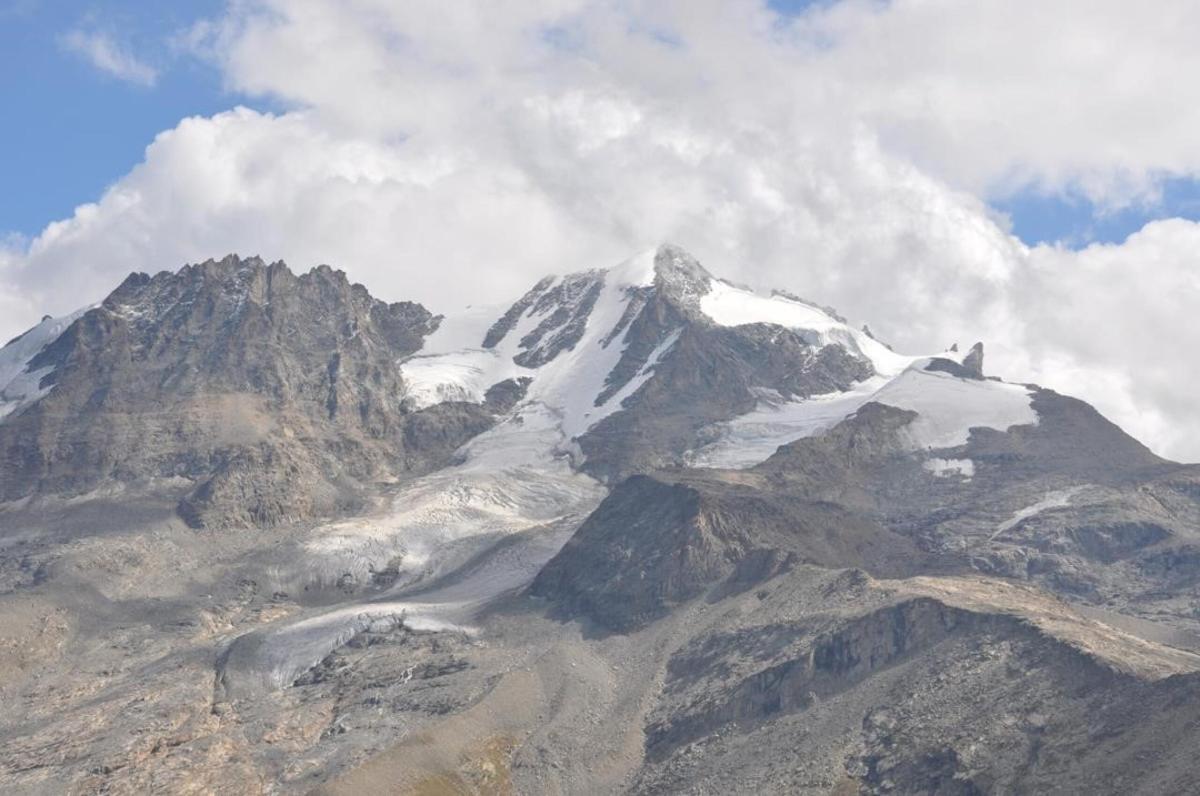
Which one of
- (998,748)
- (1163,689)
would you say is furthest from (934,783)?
(1163,689)

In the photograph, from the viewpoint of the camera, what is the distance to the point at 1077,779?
18538 centimetres

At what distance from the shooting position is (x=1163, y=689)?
195 metres

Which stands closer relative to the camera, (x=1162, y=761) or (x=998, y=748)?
(x=1162, y=761)

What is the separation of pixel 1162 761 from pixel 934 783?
85.7 ft

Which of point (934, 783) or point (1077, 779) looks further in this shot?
point (934, 783)

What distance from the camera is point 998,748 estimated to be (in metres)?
199

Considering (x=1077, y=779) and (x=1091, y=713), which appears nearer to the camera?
(x=1077, y=779)

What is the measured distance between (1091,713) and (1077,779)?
14.6 metres

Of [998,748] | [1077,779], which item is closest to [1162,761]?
[1077,779]

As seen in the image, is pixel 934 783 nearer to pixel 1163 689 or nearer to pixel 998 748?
pixel 998 748

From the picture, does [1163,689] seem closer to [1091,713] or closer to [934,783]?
[1091,713]

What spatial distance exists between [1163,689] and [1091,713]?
25.4 ft

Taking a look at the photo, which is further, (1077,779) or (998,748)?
(998,748)

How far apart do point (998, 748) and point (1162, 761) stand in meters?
21.9
